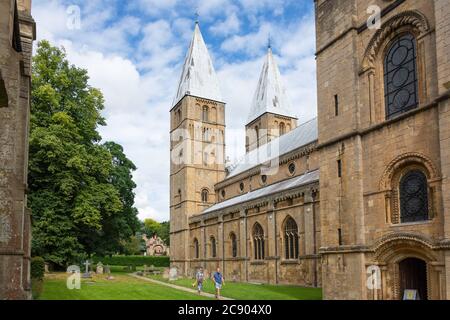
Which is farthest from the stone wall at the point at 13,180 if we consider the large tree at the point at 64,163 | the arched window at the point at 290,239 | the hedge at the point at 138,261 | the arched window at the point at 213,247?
the hedge at the point at 138,261

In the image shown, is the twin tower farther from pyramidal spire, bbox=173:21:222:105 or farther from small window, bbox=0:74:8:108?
small window, bbox=0:74:8:108

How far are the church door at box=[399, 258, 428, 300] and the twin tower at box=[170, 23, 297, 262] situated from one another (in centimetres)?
3738

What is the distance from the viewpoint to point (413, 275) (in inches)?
579

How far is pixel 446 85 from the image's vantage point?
12.5 metres

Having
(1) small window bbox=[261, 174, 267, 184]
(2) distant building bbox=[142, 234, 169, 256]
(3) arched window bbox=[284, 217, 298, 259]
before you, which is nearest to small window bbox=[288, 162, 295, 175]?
(1) small window bbox=[261, 174, 267, 184]

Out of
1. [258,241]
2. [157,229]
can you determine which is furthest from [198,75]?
[157,229]

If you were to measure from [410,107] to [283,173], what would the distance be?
25.5 meters

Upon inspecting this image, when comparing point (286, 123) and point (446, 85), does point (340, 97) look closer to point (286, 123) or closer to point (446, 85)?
point (446, 85)

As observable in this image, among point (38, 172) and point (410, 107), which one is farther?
point (38, 172)

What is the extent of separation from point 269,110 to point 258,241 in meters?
28.5

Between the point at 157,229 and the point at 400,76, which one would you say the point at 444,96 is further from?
the point at 157,229

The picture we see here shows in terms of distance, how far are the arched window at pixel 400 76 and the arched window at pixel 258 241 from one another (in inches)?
855

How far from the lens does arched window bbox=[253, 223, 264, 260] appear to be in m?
35.6
